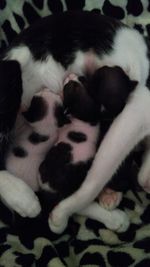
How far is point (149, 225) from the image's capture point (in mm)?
1695

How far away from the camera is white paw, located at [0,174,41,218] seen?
1.63m

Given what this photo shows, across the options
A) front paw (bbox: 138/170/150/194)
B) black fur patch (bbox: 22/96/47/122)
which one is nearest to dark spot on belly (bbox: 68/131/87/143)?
A: black fur patch (bbox: 22/96/47/122)

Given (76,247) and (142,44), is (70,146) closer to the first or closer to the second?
(76,247)

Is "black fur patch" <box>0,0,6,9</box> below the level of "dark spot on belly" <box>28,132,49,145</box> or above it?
above

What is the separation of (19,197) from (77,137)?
0.80 feet

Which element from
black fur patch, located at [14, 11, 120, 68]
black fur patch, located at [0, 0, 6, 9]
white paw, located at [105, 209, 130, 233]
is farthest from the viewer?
black fur patch, located at [0, 0, 6, 9]

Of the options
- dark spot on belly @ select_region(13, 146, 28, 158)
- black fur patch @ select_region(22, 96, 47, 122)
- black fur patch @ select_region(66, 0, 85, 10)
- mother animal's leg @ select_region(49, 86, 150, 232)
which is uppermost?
black fur patch @ select_region(22, 96, 47, 122)

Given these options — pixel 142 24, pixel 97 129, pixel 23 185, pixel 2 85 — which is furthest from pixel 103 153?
pixel 142 24

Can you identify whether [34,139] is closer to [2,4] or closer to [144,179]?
[144,179]

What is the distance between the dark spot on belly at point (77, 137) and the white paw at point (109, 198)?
18 cm

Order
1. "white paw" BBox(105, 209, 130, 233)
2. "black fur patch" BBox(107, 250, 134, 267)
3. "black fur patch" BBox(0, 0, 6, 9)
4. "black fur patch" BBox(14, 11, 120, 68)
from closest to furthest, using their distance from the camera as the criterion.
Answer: "black fur patch" BBox(107, 250, 134, 267)
"white paw" BBox(105, 209, 130, 233)
"black fur patch" BBox(14, 11, 120, 68)
"black fur patch" BBox(0, 0, 6, 9)

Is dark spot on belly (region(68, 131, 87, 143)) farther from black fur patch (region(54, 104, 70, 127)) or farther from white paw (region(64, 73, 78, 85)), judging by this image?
white paw (region(64, 73, 78, 85))

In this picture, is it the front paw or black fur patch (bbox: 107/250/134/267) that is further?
the front paw

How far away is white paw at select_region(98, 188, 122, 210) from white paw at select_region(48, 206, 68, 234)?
0.14 m
